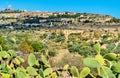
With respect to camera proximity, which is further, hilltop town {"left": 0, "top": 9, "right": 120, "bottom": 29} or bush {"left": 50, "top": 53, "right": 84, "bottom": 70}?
hilltop town {"left": 0, "top": 9, "right": 120, "bottom": 29}

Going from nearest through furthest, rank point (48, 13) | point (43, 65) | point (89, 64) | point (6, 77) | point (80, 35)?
point (89, 64) → point (6, 77) → point (43, 65) → point (80, 35) → point (48, 13)

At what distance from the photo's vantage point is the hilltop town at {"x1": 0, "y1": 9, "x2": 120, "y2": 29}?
4262 inches

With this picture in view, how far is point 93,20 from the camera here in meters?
111

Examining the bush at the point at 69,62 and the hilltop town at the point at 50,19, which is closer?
the bush at the point at 69,62

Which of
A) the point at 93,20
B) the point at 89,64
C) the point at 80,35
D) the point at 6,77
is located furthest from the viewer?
the point at 93,20

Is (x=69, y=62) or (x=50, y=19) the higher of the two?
(x=69, y=62)

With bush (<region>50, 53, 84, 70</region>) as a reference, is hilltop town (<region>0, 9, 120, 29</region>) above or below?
below

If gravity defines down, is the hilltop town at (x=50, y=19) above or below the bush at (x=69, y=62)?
below

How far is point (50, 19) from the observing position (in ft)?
388

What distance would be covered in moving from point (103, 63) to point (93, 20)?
345ft

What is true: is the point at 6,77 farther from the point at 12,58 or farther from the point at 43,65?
the point at 12,58

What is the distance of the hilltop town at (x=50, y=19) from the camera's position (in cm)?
10825

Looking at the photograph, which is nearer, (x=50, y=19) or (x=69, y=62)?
(x=69, y=62)

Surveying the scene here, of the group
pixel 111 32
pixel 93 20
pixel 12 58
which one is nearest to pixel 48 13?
pixel 93 20
